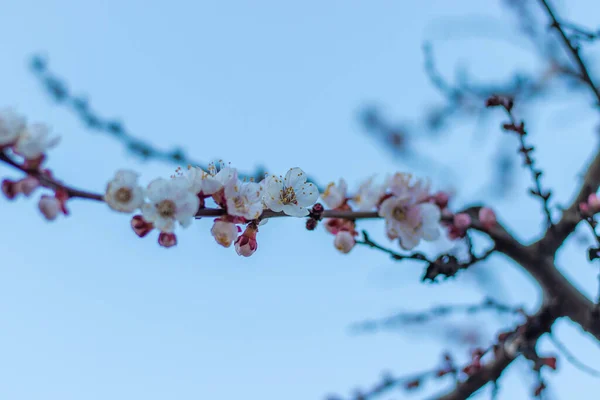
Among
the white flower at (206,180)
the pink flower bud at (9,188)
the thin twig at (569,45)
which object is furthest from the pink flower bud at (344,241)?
the thin twig at (569,45)

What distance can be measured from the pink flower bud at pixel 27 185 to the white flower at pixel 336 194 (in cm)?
100

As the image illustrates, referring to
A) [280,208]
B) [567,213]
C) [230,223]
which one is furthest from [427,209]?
[567,213]

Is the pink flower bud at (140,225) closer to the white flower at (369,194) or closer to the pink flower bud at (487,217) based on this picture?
the white flower at (369,194)

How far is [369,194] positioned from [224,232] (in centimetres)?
68

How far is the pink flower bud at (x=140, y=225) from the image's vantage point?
53.6 inches

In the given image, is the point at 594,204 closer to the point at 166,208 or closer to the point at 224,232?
the point at 224,232

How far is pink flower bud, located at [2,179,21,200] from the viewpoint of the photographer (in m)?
1.22

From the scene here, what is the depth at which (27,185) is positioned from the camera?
1207 mm

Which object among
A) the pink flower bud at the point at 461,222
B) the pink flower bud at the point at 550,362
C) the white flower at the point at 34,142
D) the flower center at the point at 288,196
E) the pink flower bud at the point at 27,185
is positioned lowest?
the pink flower bud at the point at 550,362

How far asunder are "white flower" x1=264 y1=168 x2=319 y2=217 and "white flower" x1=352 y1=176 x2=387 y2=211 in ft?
0.92

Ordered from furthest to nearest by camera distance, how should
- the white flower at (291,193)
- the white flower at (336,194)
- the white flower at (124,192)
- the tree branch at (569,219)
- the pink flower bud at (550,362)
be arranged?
the tree branch at (569,219) < the pink flower bud at (550,362) < the white flower at (336,194) < the white flower at (291,193) < the white flower at (124,192)

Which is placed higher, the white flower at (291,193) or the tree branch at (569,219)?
the white flower at (291,193)

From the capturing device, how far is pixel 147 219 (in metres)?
1.33

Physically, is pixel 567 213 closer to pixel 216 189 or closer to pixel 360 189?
pixel 360 189
